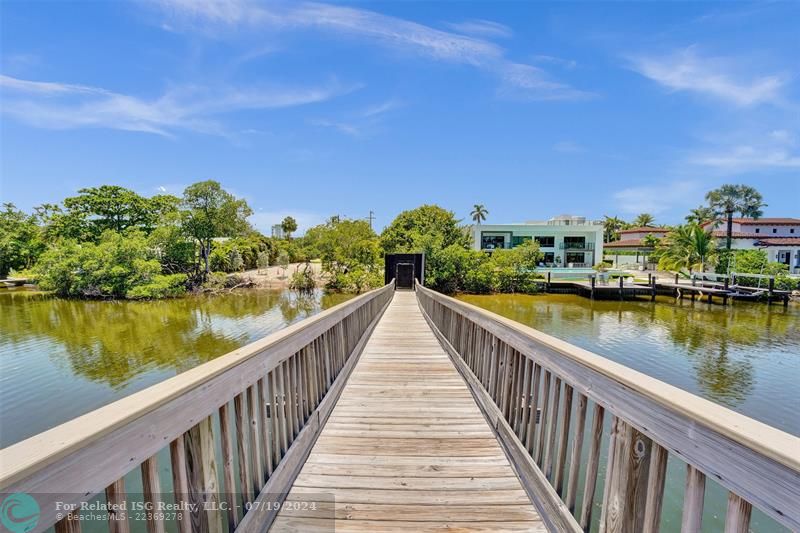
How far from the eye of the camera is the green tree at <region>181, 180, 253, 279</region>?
88.9 ft

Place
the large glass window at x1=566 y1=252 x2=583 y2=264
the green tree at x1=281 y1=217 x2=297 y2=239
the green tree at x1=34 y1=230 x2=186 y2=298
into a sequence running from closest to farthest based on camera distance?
1. the green tree at x1=34 y1=230 x2=186 y2=298
2. the large glass window at x1=566 y1=252 x2=583 y2=264
3. the green tree at x1=281 y1=217 x2=297 y2=239

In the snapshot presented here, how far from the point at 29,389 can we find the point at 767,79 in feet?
82.9

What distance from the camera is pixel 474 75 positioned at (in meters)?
17.1

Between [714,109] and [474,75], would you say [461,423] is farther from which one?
[714,109]

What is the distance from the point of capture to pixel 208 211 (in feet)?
89.8

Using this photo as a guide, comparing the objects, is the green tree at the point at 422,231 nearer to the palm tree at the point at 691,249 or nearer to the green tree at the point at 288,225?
the palm tree at the point at 691,249

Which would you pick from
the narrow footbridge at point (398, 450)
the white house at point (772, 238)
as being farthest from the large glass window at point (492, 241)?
the narrow footbridge at point (398, 450)

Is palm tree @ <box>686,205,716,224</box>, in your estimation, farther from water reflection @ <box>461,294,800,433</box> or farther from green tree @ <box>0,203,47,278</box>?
green tree @ <box>0,203,47,278</box>

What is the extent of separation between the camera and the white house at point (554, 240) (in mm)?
36875

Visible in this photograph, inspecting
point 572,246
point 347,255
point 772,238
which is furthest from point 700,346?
point 772,238

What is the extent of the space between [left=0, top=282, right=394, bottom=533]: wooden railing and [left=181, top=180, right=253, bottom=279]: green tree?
93.4 ft

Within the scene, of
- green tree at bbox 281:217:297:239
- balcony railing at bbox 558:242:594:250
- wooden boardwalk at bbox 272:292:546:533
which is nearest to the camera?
wooden boardwalk at bbox 272:292:546:533

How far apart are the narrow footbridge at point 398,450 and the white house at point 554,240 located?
3445cm

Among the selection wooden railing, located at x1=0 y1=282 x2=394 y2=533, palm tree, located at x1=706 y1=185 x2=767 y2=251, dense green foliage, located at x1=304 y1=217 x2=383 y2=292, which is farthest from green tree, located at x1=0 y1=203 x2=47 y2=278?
palm tree, located at x1=706 y1=185 x2=767 y2=251
